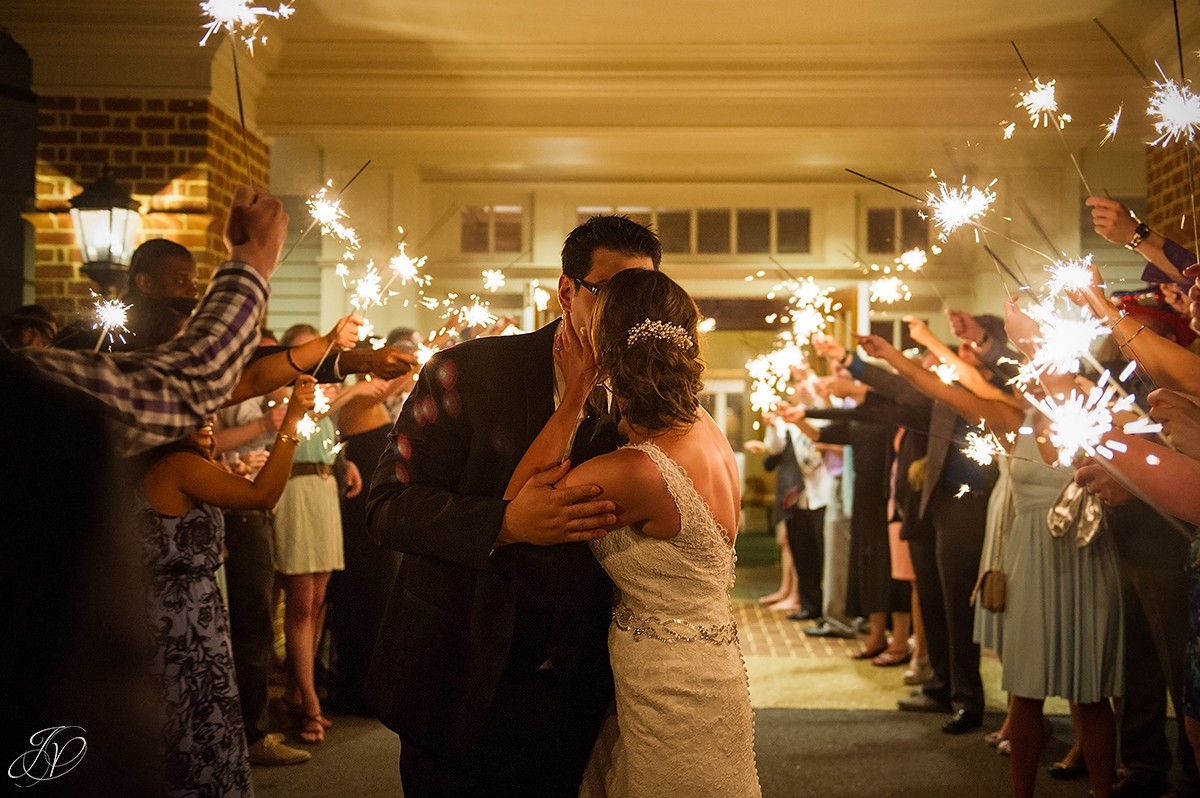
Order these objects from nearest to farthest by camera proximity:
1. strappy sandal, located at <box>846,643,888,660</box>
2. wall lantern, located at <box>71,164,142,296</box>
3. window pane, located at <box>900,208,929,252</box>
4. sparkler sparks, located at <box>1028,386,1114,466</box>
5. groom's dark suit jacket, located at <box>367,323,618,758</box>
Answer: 1. groom's dark suit jacket, located at <box>367,323,618,758</box>
2. sparkler sparks, located at <box>1028,386,1114,466</box>
3. wall lantern, located at <box>71,164,142,296</box>
4. strappy sandal, located at <box>846,643,888,660</box>
5. window pane, located at <box>900,208,929,252</box>

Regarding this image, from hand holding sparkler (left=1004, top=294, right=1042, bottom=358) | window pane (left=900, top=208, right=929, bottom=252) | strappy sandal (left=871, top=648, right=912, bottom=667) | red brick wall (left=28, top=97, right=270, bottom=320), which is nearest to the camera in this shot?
hand holding sparkler (left=1004, top=294, right=1042, bottom=358)

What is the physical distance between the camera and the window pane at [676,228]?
28.7 feet

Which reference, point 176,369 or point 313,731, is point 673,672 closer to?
point 176,369

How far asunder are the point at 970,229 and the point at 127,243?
6545 mm

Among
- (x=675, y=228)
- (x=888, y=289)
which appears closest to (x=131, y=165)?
(x=675, y=228)

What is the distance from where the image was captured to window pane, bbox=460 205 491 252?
8.83 meters

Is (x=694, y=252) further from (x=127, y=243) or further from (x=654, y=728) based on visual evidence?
(x=654, y=728)

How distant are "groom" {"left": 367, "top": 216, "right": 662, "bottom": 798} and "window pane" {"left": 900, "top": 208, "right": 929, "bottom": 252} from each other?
7114 mm

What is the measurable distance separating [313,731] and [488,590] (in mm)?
3197

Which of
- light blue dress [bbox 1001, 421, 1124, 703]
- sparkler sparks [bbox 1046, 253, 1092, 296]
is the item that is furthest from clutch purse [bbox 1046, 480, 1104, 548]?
sparkler sparks [bbox 1046, 253, 1092, 296]

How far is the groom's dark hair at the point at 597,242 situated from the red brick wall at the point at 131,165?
13.1 feet

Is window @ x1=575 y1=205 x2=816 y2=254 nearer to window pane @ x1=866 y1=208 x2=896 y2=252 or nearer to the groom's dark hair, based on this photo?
window pane @ x1=866 y1=208 x2=896 y2=252

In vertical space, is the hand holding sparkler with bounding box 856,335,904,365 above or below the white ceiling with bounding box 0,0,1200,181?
below

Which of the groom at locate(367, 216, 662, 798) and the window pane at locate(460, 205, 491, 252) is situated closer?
the groom at locate(367, 216, 662, 798)
